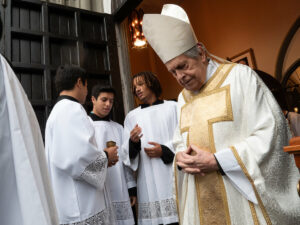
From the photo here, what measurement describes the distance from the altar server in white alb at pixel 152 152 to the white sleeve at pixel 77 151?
623mm

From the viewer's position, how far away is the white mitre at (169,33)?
2.03 meters

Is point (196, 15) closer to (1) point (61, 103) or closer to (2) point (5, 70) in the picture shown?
(1) point (61, 103)

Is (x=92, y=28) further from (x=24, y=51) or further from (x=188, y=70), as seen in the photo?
(x=188, y=70)

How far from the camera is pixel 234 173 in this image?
1.64 meters

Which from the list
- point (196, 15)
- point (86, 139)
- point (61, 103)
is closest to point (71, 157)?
point (86, 139)

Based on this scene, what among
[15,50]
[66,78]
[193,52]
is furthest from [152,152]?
[15,50]

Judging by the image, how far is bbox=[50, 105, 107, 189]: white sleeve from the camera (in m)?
2.19

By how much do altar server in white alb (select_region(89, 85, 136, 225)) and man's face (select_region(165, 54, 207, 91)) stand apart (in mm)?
1193

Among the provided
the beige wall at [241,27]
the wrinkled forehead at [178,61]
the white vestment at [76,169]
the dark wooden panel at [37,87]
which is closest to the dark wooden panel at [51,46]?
the dark wooden panel at [37,87]

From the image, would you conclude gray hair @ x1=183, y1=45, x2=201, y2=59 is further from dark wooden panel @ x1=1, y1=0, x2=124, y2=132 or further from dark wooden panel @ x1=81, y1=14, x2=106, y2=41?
dark wooden panel @ x1=81, y1=14, x2=106, y2=41

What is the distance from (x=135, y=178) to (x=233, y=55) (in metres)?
4.88

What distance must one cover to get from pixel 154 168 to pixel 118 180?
1.34 ft

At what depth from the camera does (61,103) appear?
2.44 metres

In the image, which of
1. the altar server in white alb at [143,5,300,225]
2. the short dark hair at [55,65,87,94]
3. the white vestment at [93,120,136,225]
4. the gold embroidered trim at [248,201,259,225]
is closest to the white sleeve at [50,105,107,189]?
the short dark hair at [55,65,87,94]
